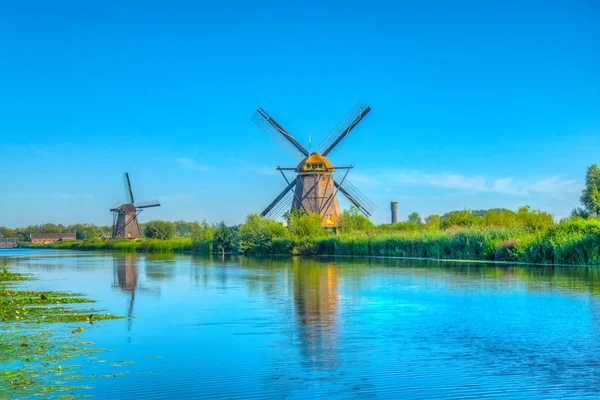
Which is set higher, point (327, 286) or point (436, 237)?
point (436, 237)

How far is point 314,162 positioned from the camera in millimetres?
56938

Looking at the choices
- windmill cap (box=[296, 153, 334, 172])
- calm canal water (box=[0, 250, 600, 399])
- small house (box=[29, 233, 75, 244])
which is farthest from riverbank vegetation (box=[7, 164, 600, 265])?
small house (box=[29, 233, 75, 244])

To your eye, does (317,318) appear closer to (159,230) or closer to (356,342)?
(356,342)

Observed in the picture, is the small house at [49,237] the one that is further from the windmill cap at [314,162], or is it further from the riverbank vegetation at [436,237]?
the windmill cap at [314,162]

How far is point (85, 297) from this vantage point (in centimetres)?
1919

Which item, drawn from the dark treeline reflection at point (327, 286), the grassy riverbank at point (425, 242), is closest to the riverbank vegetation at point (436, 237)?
the grassy riverbank at point (425, 242)

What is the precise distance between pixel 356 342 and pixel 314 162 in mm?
46552

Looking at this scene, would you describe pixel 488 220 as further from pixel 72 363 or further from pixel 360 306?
pixel 72 363

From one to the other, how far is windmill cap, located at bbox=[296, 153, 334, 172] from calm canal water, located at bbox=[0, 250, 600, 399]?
36488mm

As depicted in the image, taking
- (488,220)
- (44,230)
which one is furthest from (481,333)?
(44,230)

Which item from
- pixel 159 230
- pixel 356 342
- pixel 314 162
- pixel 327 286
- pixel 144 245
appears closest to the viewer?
pixel 356 342

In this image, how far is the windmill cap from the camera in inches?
2242

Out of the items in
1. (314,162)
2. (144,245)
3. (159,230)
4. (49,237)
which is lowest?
(144,245)

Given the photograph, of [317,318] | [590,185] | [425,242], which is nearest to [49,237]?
[590,185]
